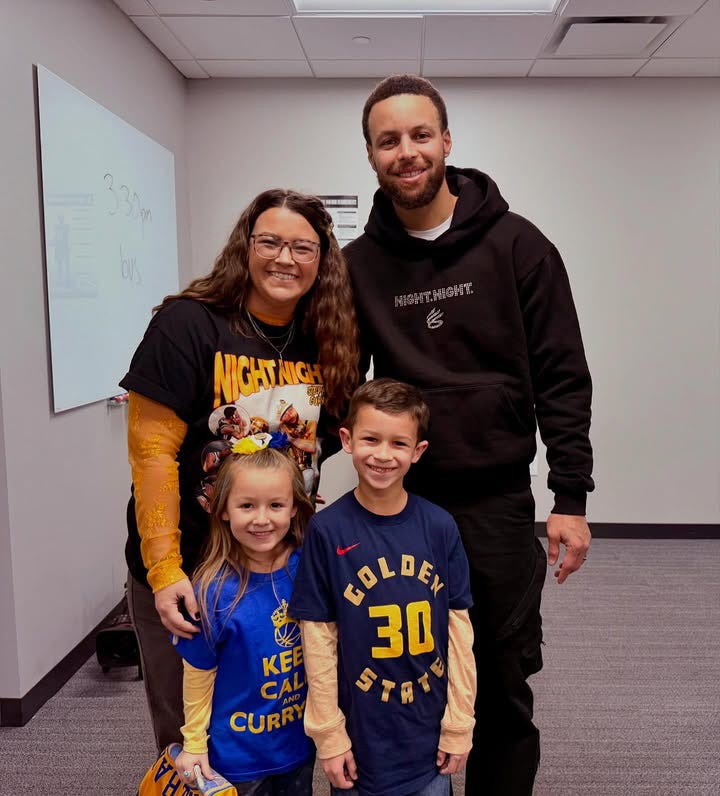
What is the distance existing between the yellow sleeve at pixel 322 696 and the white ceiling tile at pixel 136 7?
2763mm

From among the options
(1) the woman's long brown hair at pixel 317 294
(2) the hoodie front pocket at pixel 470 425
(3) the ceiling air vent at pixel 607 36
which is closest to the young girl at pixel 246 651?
(1) the woman's long brown hair at pixel 317 294

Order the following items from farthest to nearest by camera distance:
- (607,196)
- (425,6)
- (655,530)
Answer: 1. (655,530)
2. (607,196)
3. (425,6)

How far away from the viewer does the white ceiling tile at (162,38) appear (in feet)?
10.5

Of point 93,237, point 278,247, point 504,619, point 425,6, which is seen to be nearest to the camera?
point 278,247

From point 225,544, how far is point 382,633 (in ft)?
1.12

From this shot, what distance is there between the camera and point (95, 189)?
2.78 m

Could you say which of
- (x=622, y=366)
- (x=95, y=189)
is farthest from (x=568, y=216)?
(x=95, y=189)

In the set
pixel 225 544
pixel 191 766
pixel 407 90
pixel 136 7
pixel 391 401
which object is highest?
pixel 136 7

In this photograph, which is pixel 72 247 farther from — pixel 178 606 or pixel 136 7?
pixel 178 606

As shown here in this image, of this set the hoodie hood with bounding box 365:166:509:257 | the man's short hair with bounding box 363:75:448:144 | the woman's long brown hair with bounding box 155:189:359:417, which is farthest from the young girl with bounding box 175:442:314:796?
the man's short hair with bounding box 363:75:448:144

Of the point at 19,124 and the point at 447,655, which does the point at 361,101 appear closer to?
the point at 19,124

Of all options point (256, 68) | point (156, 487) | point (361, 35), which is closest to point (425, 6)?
point (361, 35)

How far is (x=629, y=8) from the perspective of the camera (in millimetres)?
3068

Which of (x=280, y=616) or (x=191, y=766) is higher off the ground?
(x=280, y=616)
